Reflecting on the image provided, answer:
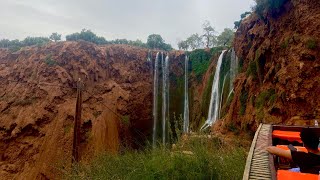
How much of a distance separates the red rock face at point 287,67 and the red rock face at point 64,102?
10.6m

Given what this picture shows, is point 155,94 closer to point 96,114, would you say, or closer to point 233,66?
point 96,114

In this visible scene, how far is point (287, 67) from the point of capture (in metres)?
12.8

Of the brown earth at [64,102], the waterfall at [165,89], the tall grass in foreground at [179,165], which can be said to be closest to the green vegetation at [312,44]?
the tall grass in foreground at [179,165]

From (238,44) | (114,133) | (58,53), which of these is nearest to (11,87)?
(58,53)

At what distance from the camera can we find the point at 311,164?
9.57ft

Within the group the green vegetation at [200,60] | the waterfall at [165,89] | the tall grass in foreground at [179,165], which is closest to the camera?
the tall grass in foreground at [179,165]

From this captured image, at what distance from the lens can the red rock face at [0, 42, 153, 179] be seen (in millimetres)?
22828

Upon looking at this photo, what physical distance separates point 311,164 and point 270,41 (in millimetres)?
12851

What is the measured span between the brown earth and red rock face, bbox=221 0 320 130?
1048 centimetres

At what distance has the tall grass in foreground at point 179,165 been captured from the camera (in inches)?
215

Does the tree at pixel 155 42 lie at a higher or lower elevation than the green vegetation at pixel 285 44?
higher

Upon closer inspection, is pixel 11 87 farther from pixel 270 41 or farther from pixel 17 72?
pixel 270 41

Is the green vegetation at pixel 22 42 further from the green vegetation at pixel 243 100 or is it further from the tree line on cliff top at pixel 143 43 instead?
the green vegetation at pixel 243 100

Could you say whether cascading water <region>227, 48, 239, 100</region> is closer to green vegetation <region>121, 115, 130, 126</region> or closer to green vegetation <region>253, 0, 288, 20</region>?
green vegetation <region>253, 0, 288, 20</region>
